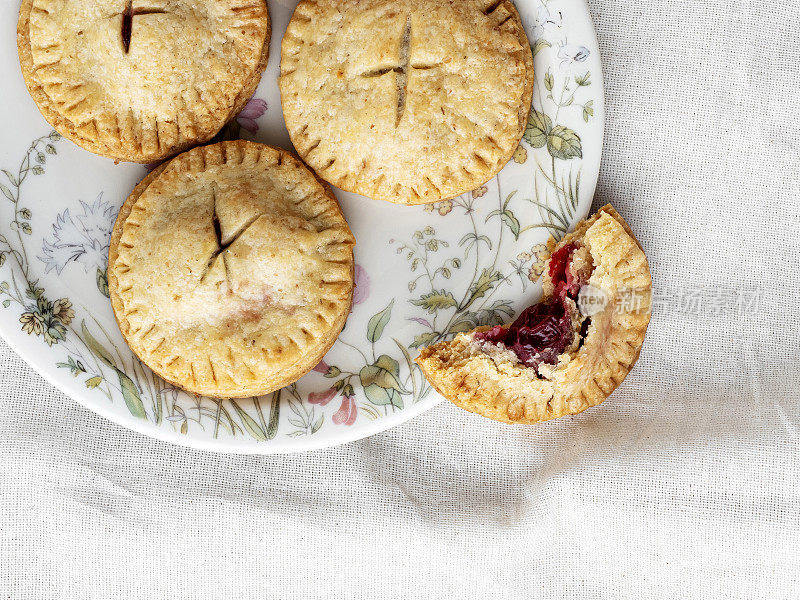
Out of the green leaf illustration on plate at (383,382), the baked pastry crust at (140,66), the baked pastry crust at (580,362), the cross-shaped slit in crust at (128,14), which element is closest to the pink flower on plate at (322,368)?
the green leaf illustration on plate at (383,382)

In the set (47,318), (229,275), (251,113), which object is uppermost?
(251,113)

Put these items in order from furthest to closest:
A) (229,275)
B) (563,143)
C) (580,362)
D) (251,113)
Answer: (251,113)
(563,143)
(580,362)
(229,275)

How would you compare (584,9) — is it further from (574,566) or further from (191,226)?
(574,566)

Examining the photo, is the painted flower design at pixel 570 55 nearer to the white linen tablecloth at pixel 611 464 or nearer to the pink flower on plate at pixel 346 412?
the white linen tablecloth at pixel 611 464

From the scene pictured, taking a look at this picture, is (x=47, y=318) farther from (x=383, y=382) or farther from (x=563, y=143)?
(x=563, y=143)
